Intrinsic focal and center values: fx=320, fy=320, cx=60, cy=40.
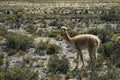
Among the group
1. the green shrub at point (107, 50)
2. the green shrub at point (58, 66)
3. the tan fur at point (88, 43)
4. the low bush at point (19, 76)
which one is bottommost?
the green shrub at point (107, 50)

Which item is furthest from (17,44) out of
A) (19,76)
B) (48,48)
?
(19,76)

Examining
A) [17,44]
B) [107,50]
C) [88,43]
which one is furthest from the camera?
[17,44]

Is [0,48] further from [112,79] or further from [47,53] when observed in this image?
[112,79]

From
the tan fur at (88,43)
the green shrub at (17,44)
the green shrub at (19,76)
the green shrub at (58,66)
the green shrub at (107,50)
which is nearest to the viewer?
the green shrub at (19,76)

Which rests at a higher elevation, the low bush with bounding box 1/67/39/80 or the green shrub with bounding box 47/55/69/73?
the low bush with bounding box 1/67/39/80

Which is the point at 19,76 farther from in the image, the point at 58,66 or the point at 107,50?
the point at 107,50

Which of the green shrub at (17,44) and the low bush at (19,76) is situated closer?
the low bush at (19,76)

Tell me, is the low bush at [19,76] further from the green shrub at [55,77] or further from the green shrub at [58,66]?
the green shrub at [58,66]

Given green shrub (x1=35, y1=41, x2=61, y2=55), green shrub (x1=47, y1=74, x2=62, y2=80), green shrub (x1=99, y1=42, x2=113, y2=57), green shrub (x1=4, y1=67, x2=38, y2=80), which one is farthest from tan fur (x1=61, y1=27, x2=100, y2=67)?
green shrub (x1=35, y1=41, x2=61, y2=55)

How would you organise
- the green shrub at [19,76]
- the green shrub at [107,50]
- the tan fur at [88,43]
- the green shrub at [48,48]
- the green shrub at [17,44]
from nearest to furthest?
the green shrub at [19,76], the tan fur at [88,43], the green shrub at [107,50], the green shrub at [48,48], the green shrub at [17,44]

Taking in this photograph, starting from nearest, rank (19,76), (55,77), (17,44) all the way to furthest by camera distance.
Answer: (19,76) < (55,77) < (17,44)

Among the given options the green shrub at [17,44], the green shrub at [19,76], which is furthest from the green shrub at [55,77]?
the green shrub at [17,44]

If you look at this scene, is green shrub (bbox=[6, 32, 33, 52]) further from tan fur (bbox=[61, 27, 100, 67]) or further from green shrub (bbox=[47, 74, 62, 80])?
green shrub (bbox=[47, 74, 62, 80])

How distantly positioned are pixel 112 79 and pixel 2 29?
1212 cm
